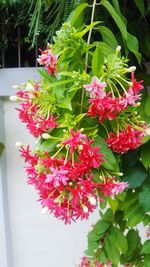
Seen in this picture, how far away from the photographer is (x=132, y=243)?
99cm

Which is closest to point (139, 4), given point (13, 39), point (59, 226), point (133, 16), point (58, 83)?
point (133, 16)

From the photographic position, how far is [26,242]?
4.85 feet

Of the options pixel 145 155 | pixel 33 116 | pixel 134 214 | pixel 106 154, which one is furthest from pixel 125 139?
pixel 134 214

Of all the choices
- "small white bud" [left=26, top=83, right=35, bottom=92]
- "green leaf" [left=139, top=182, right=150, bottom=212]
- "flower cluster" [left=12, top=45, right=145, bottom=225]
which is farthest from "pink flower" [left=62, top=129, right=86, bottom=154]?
"green leaf" [left=139, top=182, right=150, bottom=212]

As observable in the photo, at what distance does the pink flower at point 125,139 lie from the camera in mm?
541

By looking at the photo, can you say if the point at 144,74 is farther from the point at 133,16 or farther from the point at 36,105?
the point at 36,105

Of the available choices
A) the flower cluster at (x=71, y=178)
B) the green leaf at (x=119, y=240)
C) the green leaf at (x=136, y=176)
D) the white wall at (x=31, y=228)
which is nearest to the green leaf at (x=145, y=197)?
the green leaf at (x=136, y=176)

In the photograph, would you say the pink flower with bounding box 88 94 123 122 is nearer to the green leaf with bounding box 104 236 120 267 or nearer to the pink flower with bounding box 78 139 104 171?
the pink flower with bounding box 78 139 104 171

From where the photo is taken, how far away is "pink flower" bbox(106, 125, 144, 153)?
54 cm

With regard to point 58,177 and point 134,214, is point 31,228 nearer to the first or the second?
point 134,214

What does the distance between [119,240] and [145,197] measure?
212 mm

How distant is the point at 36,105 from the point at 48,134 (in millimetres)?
59

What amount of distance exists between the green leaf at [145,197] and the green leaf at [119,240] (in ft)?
0.56

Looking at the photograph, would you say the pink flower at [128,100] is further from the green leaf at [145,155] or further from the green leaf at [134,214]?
the green leaf at [134,214]
